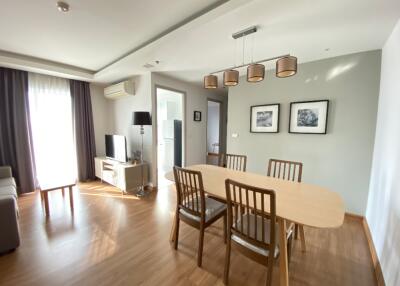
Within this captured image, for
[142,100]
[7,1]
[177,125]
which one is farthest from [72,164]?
[7,1]

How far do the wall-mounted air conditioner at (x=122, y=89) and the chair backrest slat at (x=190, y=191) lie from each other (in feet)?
9.12

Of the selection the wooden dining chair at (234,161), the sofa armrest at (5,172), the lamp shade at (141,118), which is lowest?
the sofa armrest at (5,172)

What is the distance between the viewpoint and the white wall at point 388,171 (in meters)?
1.46

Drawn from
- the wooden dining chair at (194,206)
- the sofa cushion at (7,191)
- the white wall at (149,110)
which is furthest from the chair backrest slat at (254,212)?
the sofa cushion at (7,191)

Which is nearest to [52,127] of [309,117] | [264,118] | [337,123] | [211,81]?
[211,81]

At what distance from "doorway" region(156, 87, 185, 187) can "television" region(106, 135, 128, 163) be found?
0.96m

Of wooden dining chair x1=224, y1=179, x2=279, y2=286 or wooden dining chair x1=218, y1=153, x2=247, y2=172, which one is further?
wooden dining chair x1=218, y1=153, x2=247, y2=172

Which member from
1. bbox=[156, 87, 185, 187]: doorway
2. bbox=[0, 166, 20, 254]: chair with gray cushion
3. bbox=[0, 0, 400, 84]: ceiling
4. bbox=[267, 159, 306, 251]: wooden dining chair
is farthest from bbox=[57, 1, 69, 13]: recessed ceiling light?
bbox=[267, 159, 306, 251]: wooden dining chair

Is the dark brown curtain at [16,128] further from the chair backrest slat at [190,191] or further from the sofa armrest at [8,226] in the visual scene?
the chair backrest slat at [190,191]

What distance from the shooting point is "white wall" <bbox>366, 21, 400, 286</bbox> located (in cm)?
146

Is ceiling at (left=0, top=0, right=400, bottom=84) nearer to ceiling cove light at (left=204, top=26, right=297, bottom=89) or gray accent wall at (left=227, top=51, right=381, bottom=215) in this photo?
ceiling cove light at (left=204, top=26, right=297, bottom=89)

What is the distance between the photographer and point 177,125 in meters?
4.74

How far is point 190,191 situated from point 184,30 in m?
1.75

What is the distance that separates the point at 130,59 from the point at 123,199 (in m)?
2.47
